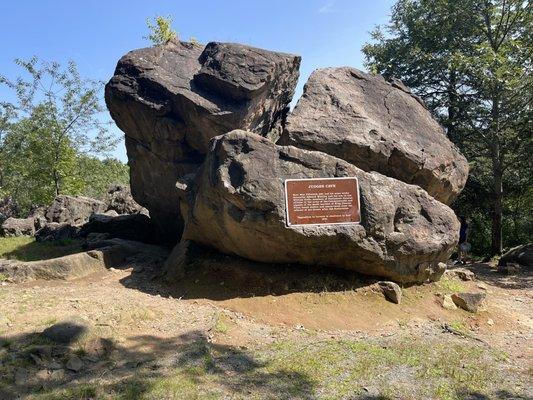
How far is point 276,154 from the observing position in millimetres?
8320

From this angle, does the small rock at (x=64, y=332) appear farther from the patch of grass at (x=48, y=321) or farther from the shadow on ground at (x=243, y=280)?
the shadow on ground at (x=243, y=280)

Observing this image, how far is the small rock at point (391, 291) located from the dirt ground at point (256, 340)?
4.6 inches

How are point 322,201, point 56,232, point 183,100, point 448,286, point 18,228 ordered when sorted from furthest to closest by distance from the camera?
point 18,228 < point 56,232 < point 183,100 < point 448,286 < point 322,201

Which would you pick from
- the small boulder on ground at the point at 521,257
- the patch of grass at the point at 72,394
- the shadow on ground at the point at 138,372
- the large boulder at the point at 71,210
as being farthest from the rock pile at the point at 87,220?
the small boulder on ground at the point at 521,257

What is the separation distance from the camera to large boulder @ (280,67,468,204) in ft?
30.8

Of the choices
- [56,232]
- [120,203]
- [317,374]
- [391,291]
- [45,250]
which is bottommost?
[317,374]

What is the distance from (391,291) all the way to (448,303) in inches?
51.0

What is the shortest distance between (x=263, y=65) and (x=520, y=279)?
29.7ft

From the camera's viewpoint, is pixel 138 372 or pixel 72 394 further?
pixel 138 372

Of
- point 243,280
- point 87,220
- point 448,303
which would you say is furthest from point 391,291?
point 87,220

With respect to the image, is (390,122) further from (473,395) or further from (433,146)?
(473,395)

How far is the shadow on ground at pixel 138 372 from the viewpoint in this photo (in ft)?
15.7

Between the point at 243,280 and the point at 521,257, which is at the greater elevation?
the point at 243,280

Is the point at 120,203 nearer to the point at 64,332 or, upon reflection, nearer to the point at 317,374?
the point at 64,332
